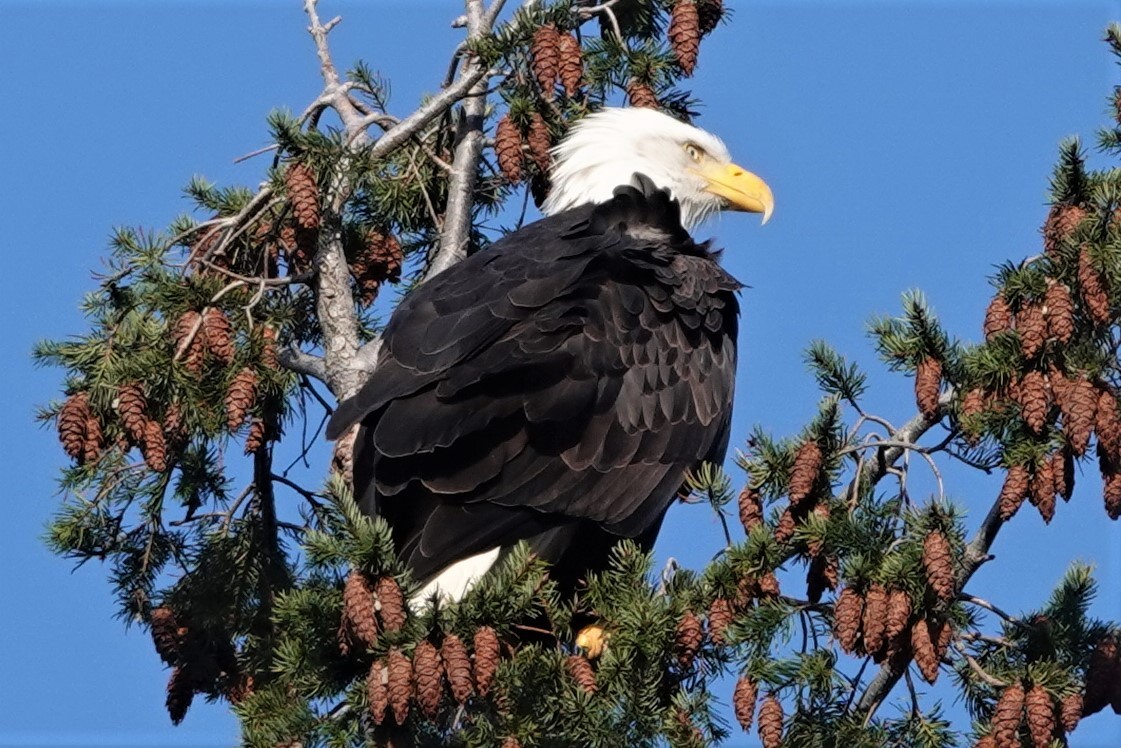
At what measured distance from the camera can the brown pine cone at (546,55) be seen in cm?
687

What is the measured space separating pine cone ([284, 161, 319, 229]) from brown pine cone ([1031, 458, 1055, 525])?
9.02ft

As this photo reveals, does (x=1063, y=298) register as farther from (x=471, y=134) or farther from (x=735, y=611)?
(x=471, y=134)

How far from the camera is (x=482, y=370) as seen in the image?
6.46m

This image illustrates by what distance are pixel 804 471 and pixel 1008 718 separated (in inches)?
35.6

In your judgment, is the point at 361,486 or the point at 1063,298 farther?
the point at 361,486

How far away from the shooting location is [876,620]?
505cm

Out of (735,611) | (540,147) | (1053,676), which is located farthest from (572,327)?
(1053,676)

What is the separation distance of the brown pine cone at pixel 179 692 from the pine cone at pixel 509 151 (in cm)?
222

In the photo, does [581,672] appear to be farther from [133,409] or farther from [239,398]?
[133,409]

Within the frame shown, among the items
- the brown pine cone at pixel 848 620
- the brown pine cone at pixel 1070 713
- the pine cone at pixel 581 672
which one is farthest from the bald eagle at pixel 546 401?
the brown pine cone at pixel 1070 713

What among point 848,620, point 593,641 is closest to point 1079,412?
point 848,620

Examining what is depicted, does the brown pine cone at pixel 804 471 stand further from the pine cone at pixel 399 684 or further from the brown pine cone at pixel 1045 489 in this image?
the pine cone at pixel 399 684

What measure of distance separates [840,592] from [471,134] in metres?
3.13

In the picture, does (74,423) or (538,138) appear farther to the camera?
(538,138)
